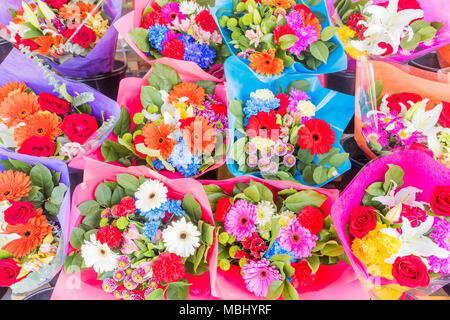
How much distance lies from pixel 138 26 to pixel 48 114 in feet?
1.66

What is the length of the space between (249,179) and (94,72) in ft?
2.93

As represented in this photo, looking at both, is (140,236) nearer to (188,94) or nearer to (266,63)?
(188,94)

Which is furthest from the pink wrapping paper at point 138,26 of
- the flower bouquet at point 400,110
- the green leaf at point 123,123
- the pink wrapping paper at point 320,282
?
the flower bouquet at point 400,110

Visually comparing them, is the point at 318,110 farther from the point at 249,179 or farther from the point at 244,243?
the point at 244,243

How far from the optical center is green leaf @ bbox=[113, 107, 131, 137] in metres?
1.08

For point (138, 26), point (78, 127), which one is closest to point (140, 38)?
point (138, 26)

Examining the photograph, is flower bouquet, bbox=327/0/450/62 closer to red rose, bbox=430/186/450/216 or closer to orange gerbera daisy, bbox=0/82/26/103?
red rose, bbox=430/186/450/216

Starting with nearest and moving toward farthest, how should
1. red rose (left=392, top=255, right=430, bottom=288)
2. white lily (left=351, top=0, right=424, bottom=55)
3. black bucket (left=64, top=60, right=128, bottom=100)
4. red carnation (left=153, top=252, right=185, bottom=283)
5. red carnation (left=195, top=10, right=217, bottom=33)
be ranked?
1. red rose (left=392, top=255, right=430, bottom=288)
2. red carnation (left=153, top=252, right=185, bottom=283)
3. white lily (left=351, top=0, right=424, bottom=55)
4. red carnation (left=195, top=10, right=217, bottom=33)
5. black bucket (left=64, top=60, right=128, bottom=100)

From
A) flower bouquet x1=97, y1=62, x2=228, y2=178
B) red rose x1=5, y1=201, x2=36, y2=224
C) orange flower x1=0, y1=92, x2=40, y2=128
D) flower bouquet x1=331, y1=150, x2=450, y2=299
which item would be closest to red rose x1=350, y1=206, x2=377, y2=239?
flower bouquet x1=331, y1=150, x2=450, y2=299

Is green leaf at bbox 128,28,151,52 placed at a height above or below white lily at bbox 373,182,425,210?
above

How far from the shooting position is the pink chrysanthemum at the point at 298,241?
845mm

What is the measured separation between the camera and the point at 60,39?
122cm

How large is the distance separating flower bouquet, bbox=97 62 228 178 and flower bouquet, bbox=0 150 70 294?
196mm

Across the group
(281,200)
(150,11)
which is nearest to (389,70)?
(281,200)
